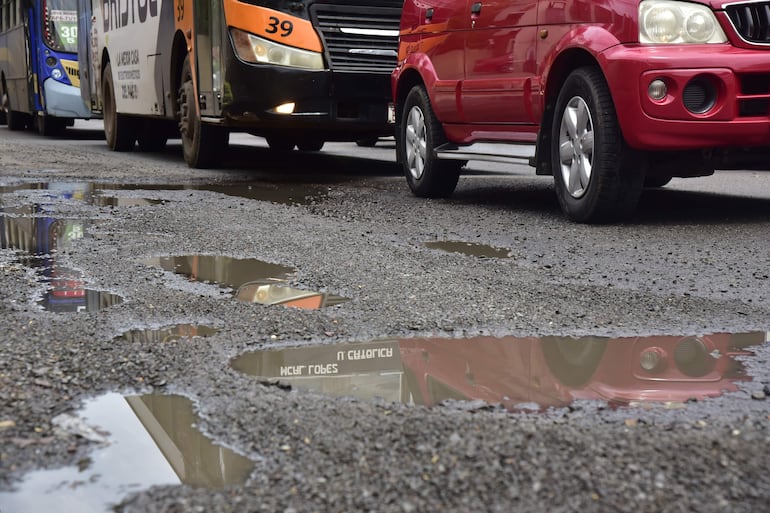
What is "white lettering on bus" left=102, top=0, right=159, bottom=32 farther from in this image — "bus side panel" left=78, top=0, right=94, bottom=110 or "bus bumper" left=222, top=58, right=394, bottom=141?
"bus bumper" left=222, top=58, right=394, bottom=141

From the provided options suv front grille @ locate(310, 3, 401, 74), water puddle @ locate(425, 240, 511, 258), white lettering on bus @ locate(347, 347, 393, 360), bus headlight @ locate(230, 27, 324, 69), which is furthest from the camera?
suv front grille @ locate(310, 3, 401, 74)

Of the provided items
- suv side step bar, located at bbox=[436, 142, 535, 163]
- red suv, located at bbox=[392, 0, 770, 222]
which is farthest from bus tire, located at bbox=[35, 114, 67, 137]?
red suv, located at bbox=[392, 0, 770, 222]

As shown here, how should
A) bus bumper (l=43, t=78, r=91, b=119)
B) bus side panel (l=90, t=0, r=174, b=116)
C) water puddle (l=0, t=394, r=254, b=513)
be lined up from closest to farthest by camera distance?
1. water puddle (l=0, t=394, r=254, b=513)
2. bus side panel (l=90, t=0, r=174, b=116)
3. bus bumper (l=43, t=78, r=91, b=119)

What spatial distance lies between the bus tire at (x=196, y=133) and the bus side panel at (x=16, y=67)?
10.3 m

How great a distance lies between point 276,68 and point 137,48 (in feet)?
12.6

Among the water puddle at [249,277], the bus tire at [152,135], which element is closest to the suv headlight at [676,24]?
the water puddle at [249,277]

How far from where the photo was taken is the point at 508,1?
23.6 ft

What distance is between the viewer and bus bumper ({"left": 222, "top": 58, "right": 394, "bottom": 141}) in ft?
33.1

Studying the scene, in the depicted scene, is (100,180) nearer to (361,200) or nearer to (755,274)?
(361,200)

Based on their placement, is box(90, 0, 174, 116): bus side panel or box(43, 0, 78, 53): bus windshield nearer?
box(90, 0, 174, 116): bus side panel

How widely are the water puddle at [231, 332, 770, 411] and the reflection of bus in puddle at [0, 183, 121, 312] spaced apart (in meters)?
1.13

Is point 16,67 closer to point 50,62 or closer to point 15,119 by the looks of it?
point 15,119

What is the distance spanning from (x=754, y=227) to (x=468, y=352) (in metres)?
3.71

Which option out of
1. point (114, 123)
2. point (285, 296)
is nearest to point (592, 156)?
point (285, 296)
